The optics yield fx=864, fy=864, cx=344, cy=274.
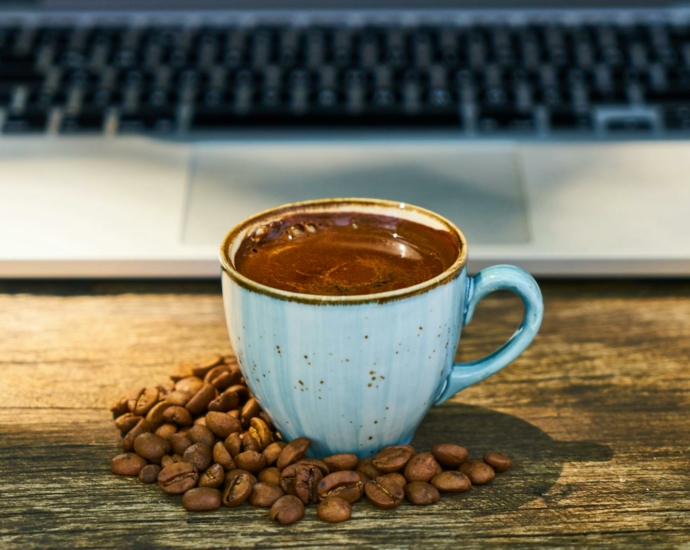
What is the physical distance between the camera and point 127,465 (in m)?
0.54

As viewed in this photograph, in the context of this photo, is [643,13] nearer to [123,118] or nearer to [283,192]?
[283,192]

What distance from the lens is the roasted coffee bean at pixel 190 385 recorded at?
25.0 inches

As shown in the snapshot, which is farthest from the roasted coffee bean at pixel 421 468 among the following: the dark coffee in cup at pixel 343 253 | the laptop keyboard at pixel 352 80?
the laptop keyboard at pixel 352 80

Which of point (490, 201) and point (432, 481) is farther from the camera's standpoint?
point (490, 201)

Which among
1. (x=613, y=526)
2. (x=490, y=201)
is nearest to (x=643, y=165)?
(x=490, y=201)

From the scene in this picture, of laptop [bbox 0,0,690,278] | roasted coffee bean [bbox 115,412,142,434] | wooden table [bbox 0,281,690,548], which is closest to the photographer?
wooden table [bbox 0,281,690,548]

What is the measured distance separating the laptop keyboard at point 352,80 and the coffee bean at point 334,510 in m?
0.49

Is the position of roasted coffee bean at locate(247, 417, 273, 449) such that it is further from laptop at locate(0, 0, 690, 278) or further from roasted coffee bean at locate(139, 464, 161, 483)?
laptop at locate(0, 0, 690, 278)

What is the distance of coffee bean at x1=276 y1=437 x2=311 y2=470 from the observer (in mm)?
542

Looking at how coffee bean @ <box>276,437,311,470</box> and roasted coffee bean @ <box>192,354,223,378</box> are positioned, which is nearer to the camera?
coffee bean @ <box>276,437,311,470</box>

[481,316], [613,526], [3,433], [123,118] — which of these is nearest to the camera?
[613,526]

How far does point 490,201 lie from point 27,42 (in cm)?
54

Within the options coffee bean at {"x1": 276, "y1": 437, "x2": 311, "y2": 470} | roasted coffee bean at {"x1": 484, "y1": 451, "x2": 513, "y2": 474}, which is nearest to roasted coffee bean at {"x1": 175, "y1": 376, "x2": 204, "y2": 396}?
coffee bean at {"x1": 276, "y1": 437, "x2": 311, "y2": 470}

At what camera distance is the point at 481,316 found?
2.62 feet
